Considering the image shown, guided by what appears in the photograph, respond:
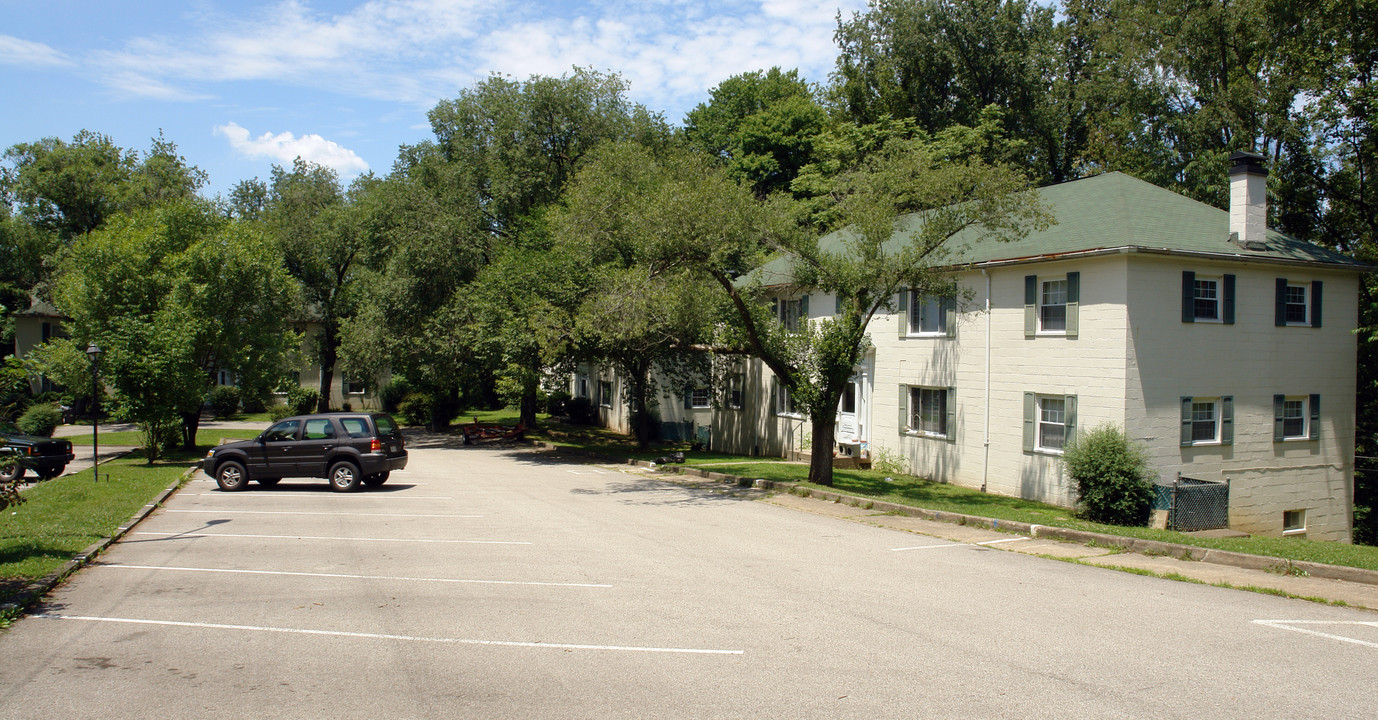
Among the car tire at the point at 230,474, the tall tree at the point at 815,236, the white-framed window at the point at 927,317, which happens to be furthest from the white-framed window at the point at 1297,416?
the car tire at the point at 230,474

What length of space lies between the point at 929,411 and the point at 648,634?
56.1 ft

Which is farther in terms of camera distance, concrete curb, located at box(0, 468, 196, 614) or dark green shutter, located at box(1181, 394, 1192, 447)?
dark green shutter, located at box(1181, 394, 1192, 447)

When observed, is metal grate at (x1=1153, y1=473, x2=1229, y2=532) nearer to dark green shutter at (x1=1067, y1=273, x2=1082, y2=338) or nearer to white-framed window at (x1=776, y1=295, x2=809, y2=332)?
dark green shutter at (x1=1067, y1=273, x2=1082, y2=338)

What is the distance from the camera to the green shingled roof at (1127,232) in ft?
60.3

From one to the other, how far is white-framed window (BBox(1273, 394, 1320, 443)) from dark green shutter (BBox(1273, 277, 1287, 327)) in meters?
1.78

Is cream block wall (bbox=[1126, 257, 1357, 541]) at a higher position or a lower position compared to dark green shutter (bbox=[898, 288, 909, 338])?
lower

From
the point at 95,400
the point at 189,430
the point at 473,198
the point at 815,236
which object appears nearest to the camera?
the point at 815,236

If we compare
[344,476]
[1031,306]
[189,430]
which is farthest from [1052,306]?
[189,430]

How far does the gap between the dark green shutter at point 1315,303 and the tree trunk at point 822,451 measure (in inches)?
483

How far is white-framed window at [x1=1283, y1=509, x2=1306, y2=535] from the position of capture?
19828 mm

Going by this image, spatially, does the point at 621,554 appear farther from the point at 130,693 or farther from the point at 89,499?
the point at 89,499

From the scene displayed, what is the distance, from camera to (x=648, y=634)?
24.6ft

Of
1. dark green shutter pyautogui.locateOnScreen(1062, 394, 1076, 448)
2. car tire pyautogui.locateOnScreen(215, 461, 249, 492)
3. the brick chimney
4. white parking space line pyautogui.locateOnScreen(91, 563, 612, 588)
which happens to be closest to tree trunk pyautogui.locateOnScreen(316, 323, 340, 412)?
car tire pyautogui.locateOnScreen(215, 461, 249, 492)

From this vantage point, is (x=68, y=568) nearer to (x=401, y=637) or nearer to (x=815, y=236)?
(x=401, y=637)
